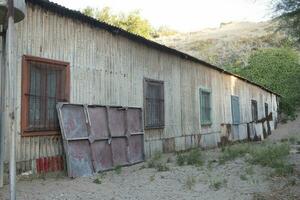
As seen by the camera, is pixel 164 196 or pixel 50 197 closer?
pixel 50 197

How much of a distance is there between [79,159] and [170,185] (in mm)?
2096

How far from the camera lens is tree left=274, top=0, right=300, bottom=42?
31.5ft

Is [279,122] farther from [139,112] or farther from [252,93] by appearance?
[139,112]

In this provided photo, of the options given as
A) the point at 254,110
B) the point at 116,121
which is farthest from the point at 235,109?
the point at 116,121

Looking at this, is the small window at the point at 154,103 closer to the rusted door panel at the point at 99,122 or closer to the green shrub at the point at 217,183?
the rusted door panel at the point at 99,122

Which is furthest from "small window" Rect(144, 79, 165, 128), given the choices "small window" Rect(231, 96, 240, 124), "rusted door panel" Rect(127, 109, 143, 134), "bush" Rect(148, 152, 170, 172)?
"small window" Rect(231, 96, 240, 124)

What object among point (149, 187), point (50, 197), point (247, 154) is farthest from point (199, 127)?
point (50, 197)

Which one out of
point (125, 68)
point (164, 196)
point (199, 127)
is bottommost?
point (164, 196)

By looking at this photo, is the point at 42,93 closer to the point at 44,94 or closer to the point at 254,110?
the point at 44,94

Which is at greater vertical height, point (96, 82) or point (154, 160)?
point (96, 82)

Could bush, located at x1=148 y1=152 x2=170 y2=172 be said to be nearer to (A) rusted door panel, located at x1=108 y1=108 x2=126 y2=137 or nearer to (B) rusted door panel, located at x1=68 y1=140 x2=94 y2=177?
(A) rusted door panel, located at x1=108 y1=108 x2=126 y2=137

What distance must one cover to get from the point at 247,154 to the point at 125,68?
4.80m

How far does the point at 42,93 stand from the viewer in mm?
8820

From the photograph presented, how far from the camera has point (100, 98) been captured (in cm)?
1051
